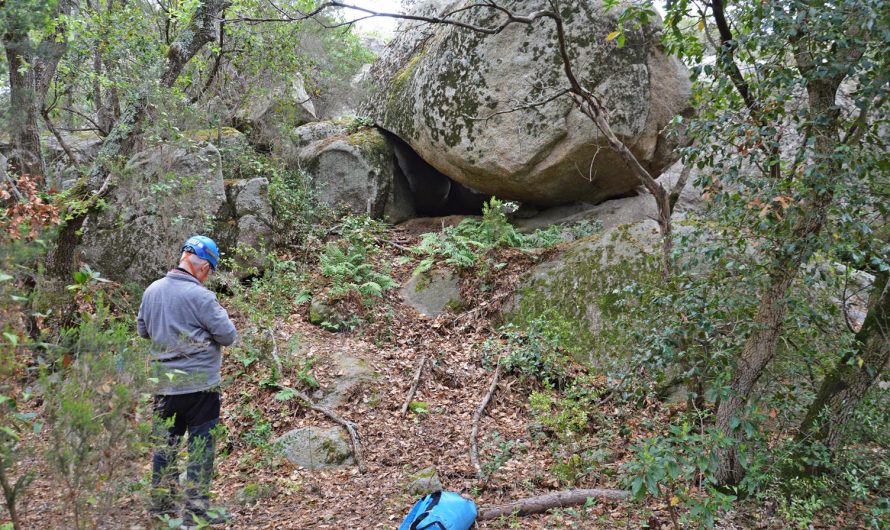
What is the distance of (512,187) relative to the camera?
421 inches

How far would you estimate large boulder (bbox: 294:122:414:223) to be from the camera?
1215 cm

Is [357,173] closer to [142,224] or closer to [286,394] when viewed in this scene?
[142,224]

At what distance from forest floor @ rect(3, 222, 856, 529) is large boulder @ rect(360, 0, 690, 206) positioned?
250 centimetres

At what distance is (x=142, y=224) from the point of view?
9.43 meters

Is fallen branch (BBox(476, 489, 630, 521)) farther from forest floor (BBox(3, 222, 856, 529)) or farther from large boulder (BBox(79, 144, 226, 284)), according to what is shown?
large boulder (BBox(79, 144, 226, 284))

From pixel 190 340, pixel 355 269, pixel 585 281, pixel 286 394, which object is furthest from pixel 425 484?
pixel 355 269

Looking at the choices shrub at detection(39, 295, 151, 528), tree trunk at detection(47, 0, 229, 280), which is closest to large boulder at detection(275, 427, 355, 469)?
shrub at detection(39, 295, 151, 528)

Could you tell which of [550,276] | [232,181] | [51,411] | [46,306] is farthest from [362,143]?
[51,411]

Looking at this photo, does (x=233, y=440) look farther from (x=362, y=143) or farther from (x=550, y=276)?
(x=362, y=143)

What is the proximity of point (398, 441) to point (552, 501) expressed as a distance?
1.95m

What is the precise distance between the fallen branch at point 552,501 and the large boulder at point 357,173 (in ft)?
26.6

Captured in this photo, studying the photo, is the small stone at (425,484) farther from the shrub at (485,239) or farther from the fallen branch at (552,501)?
the shrub at (485,239)

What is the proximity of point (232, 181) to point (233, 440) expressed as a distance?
598cm

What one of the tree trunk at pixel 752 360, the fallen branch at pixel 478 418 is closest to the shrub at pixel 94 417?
the fallen branch at pixel 478 418
